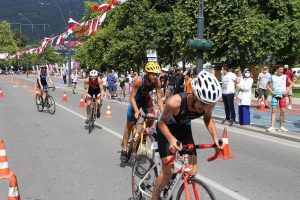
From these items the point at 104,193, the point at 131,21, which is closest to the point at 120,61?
the point at 131,21

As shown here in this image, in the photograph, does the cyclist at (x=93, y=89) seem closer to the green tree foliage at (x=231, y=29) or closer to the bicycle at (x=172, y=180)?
the bicycle at (x=172, y=180)

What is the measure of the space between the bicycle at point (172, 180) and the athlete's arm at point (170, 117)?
116mm

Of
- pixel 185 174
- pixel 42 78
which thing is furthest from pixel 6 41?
pixel 185 174

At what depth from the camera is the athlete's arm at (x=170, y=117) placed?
4281 mm

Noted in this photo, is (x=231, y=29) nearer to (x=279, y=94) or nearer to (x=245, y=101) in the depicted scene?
(x=245, y=101)

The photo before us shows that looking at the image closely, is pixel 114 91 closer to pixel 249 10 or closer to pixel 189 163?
pixel 249 10

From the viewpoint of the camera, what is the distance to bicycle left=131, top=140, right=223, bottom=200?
4219mm

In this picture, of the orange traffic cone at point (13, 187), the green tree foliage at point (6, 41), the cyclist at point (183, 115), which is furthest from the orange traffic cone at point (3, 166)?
the green tree foliage at point (6, 41)

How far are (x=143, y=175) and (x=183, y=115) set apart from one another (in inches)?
55.2

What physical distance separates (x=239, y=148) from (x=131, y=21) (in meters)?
40.9

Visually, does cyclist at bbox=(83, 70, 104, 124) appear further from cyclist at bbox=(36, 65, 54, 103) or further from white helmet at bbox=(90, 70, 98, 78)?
cyclist at bbox=(36, 65, 54, 103)

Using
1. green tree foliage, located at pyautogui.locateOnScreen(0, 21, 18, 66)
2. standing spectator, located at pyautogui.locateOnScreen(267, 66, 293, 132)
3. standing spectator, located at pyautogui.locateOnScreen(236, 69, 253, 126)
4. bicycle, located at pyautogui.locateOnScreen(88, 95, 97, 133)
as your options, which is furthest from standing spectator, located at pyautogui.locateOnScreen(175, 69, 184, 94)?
green tree foliage, located at pyautogui.locateOnScreen(0, 21, 18, 66)

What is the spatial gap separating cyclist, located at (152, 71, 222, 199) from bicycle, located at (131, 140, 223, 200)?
0.32 ft

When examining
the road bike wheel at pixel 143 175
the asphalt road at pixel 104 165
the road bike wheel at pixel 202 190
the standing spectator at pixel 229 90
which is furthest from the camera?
the standing spectator at pixel 229 90
